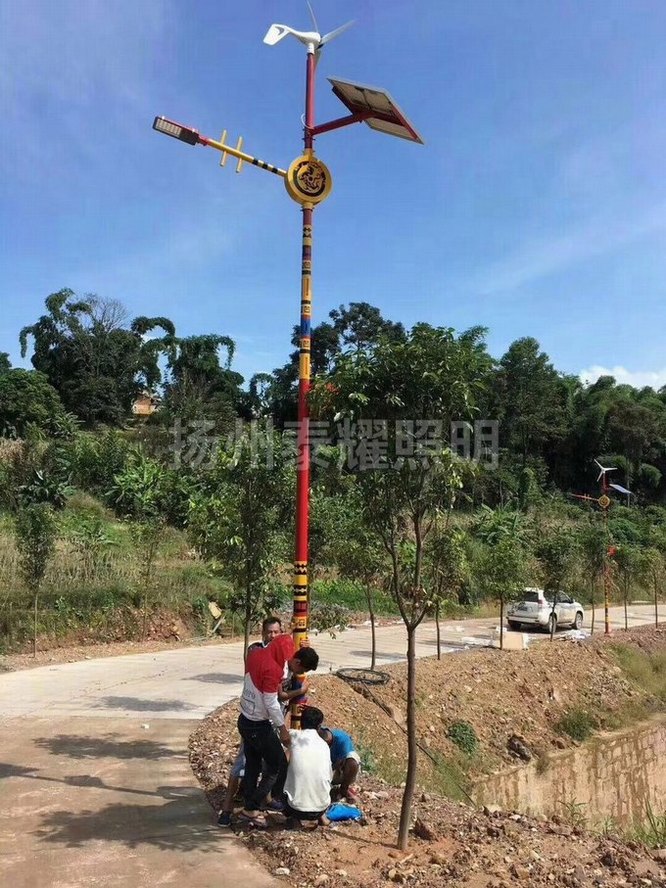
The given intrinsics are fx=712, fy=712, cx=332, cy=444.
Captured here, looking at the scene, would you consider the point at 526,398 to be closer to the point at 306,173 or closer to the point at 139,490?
the point at 139,490

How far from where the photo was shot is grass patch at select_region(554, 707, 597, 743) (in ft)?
49.2

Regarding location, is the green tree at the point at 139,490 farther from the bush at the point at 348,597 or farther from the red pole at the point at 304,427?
the red pole at the point at 304,427

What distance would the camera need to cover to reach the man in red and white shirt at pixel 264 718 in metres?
5.55

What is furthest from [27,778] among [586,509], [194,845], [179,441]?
[586,509]

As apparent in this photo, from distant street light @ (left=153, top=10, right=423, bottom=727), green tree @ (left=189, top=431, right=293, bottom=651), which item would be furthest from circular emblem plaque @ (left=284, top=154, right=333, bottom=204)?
green tree @ (left=189, top=431, right=293, bottom=651)

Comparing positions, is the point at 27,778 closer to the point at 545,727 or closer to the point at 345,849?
the point at 345,849

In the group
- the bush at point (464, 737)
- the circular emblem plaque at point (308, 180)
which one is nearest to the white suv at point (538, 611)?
the bush at point (464, 737)

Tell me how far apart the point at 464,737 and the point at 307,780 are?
27.0ft

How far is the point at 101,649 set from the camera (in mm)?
15461

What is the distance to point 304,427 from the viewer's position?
19.6ft

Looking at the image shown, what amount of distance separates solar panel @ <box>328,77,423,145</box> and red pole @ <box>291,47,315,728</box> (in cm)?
39

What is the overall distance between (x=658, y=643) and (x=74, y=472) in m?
21.6

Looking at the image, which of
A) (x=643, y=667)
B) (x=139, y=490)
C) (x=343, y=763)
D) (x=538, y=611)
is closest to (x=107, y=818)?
(x=343, y=763)

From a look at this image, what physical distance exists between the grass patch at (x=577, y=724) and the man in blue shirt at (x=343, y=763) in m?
10.2
